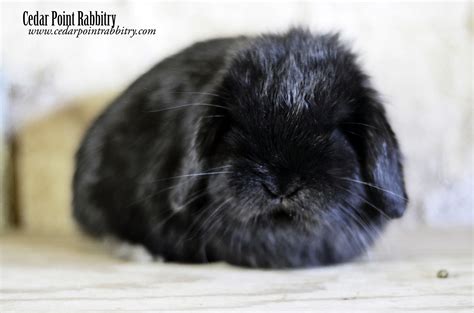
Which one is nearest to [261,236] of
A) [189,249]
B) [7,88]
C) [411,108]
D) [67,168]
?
[189,249]

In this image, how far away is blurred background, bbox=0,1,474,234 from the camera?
2.44 metres

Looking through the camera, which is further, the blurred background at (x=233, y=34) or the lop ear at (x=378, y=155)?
the blurred background at (x=233, y=34)

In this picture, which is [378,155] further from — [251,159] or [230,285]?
[230,285]

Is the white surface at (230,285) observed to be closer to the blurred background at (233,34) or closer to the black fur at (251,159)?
the black fur at (251,159)

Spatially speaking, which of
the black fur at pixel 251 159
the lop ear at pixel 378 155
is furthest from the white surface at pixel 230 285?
the lop ear at pixel 378 155

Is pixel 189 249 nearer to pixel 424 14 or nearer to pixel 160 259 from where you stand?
pixel 160 259

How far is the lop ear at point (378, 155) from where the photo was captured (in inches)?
62.4

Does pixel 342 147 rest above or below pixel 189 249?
above

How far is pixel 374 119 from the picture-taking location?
Answer: 1605 mm

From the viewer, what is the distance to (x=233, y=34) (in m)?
2.47

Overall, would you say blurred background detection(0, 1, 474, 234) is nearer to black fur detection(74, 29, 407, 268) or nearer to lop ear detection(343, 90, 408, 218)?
black fur detection(74, 29, 407, 268)

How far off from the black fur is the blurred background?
2.03 feet

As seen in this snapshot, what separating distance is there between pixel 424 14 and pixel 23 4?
1639 mm

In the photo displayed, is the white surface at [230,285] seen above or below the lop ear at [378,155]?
below
